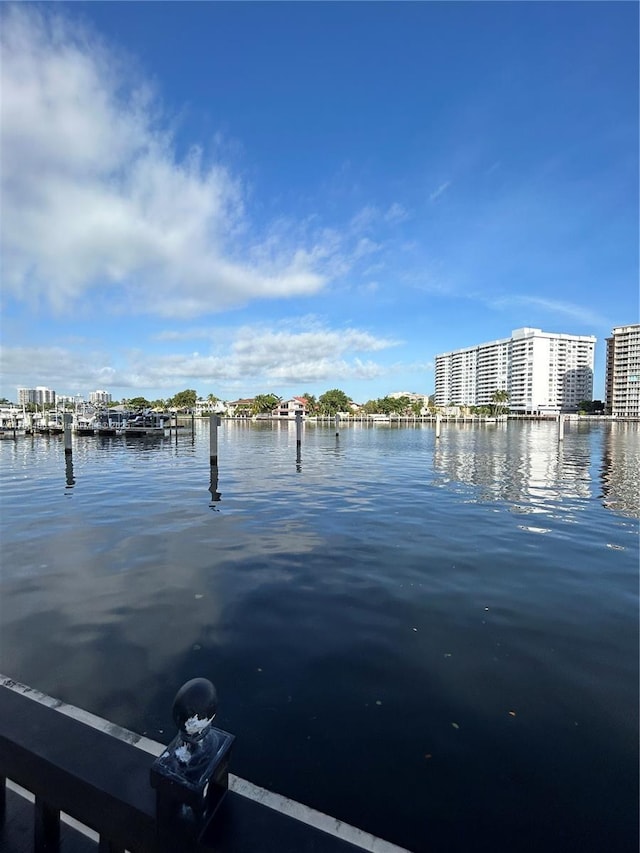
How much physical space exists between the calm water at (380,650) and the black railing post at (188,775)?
2344mm

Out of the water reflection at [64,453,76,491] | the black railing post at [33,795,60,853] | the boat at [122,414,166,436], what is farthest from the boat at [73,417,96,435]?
the black railing post at [33,795,60,853]

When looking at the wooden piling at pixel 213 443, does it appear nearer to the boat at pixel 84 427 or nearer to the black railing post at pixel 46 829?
the black railing post at pixel 46 829

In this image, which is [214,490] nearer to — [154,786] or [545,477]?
[545,477]

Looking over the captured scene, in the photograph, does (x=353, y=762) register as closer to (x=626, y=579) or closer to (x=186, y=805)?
(x=186, y=805)

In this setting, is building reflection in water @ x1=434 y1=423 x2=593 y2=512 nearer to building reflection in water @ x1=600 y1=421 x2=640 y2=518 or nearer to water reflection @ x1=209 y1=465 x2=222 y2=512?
building reflection in water @ x1=600 y1=421 x2=640 y2=518

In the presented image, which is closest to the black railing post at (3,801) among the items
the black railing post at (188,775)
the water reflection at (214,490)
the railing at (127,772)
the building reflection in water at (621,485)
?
the railing at (127,772)

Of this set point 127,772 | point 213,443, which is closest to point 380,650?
point 127,772

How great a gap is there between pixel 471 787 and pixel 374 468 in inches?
955

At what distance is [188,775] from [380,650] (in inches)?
187

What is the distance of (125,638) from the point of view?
627 cm

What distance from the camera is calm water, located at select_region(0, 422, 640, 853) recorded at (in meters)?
3.77

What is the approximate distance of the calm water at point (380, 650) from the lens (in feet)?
12.4

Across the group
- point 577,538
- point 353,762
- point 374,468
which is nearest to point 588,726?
point 353,762

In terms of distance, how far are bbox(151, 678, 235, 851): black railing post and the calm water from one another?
234 cm
